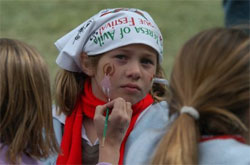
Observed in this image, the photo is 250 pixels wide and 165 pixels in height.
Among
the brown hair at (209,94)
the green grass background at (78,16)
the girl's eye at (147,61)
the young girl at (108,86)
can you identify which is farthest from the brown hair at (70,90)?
the green grass background at (78,16)

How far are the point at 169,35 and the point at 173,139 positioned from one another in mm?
7136

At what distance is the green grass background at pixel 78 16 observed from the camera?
891 cm

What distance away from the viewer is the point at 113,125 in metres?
2.57

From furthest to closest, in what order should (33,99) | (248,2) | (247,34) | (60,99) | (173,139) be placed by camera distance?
(248,2) → (60,99) → (33,99) → (247,34) → (173,139)

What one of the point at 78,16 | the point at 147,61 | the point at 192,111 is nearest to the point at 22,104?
the point at 147,61

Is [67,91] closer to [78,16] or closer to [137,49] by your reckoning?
[137,49]

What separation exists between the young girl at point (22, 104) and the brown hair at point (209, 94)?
660mm

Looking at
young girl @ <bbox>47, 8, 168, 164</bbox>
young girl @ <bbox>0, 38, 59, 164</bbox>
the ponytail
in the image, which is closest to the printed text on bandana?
young girl @ <bbox>47, 8, 168, 164</bbox>

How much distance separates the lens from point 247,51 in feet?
6.30

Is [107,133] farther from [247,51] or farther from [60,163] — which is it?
[247,51]

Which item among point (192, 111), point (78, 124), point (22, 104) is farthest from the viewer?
point (78, 124)

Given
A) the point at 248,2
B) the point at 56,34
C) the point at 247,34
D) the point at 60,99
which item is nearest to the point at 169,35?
the point at 56,34

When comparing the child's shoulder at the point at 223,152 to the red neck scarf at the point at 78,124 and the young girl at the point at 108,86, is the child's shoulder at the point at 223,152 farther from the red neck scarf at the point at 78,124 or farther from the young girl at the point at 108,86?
the red neck scarf at the point at 78,124

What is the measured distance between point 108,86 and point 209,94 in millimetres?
900
